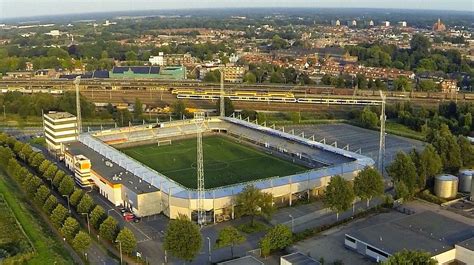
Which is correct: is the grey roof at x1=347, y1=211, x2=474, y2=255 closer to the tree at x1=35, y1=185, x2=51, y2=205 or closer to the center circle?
the center circle

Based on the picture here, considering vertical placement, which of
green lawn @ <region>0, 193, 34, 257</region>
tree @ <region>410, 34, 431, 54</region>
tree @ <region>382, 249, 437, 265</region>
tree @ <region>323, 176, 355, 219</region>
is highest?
tree @ <region>410, 34, 431, 54</region>

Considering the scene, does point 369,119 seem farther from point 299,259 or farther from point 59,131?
point 299,259

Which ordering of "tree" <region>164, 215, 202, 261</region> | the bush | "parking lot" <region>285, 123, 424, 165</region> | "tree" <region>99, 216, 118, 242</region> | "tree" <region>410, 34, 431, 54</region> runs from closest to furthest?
"tree" <region>164, 215, 202, 261</region>, "tree" <region>99, 216, 118, 242</region>, the bush, "parking lot" <region>285, 123, 424, 165</region>, "tree" <region>410, 34, 431, 54</region>

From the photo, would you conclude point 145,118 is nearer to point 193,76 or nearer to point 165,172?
point 165,172

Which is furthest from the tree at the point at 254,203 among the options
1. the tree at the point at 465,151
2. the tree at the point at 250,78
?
the tree at the point at 250,78

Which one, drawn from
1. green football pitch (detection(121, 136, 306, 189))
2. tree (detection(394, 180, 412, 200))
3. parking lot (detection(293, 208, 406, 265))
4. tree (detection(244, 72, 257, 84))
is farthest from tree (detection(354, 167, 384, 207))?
tree (detection(244, 72, 257, 84))

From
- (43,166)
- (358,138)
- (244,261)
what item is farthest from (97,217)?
(358,138)

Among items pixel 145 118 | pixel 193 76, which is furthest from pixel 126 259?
pixel 193 76
